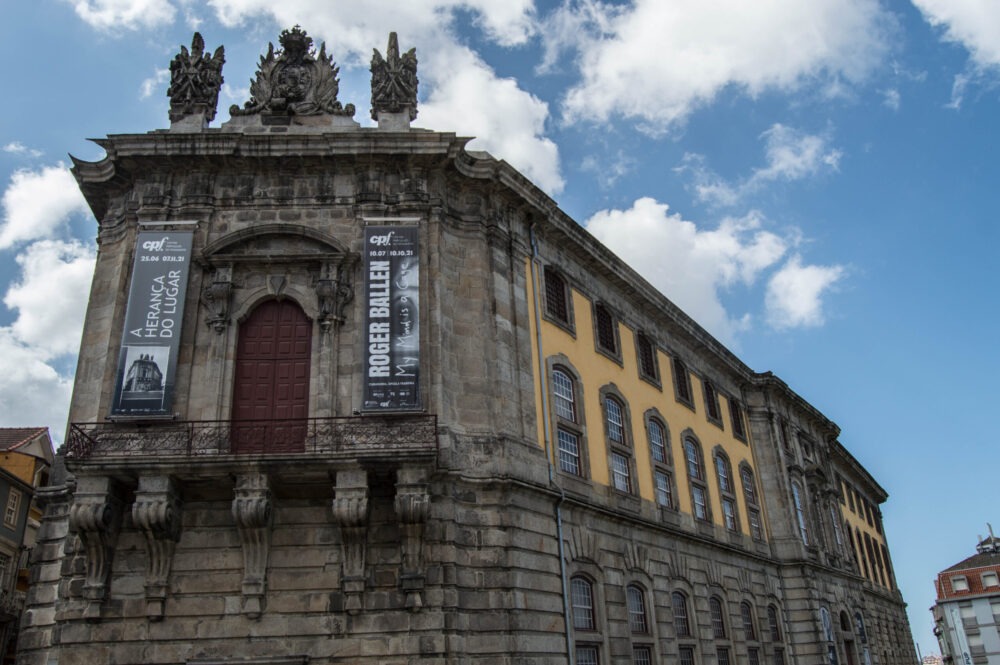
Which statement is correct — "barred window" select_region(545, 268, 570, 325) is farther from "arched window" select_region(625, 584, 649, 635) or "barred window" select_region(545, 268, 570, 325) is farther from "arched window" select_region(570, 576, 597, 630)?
"arched window" select_region(625, 584, 649, 635)

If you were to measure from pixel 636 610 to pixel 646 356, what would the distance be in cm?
829

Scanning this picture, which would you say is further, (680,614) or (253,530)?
(680,614)

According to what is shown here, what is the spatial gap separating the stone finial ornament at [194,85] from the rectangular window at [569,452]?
433 inches

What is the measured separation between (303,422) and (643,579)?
1006cm

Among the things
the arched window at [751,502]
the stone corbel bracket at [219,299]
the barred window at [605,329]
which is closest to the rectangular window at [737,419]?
the arched window at [751,502]

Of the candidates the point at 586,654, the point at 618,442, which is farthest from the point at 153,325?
the point at 618,442

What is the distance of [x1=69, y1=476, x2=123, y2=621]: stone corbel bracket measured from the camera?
47.9 ft

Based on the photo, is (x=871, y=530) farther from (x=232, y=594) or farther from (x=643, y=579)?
(x=232, y=594)

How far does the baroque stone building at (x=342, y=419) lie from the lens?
1471 cm

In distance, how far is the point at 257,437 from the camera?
1589 centimetres

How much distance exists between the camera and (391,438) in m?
15.2

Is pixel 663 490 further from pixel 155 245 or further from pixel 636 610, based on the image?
pixel 155 245

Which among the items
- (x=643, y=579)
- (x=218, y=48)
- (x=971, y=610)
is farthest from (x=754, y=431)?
(x=971, y=610)

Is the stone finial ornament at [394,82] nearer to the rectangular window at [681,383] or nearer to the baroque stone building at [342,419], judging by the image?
the baroque stone building at [342,419]
